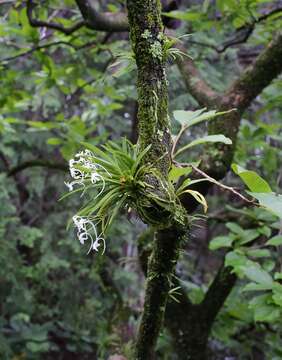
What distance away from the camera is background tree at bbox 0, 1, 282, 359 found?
2.45 feet

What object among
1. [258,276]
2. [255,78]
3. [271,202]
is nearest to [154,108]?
[271,202]

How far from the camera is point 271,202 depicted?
53 cm

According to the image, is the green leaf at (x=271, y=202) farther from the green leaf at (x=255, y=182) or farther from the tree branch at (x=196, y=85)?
the tree branch at (x=196, y=85)

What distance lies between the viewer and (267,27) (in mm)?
1658

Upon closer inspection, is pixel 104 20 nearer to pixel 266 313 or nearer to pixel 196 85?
pixel 196 85

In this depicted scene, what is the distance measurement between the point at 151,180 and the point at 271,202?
155 mm

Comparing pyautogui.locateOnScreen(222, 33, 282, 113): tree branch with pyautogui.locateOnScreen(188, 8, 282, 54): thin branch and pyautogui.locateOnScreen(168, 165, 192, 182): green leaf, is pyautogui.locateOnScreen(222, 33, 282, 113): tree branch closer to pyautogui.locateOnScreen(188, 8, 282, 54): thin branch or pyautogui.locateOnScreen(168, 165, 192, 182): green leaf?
pyautogui.locateOnScreen(188, 8, 282, 54): thin branch

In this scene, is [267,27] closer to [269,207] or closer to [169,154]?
[169,154]

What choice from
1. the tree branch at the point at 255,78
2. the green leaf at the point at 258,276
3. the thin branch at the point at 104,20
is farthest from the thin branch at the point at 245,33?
the green leaf at the point at 258,276

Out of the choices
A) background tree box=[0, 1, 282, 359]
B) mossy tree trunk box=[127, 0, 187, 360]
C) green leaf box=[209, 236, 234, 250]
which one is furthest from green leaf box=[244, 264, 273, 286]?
mossy tree trunk box=[127, 0, 187, 360]

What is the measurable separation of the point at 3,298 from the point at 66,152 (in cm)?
288

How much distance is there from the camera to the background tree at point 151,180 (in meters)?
0.75

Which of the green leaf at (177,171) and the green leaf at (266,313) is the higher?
the green leaf at (177,171)

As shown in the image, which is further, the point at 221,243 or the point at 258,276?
the point at 221,243
